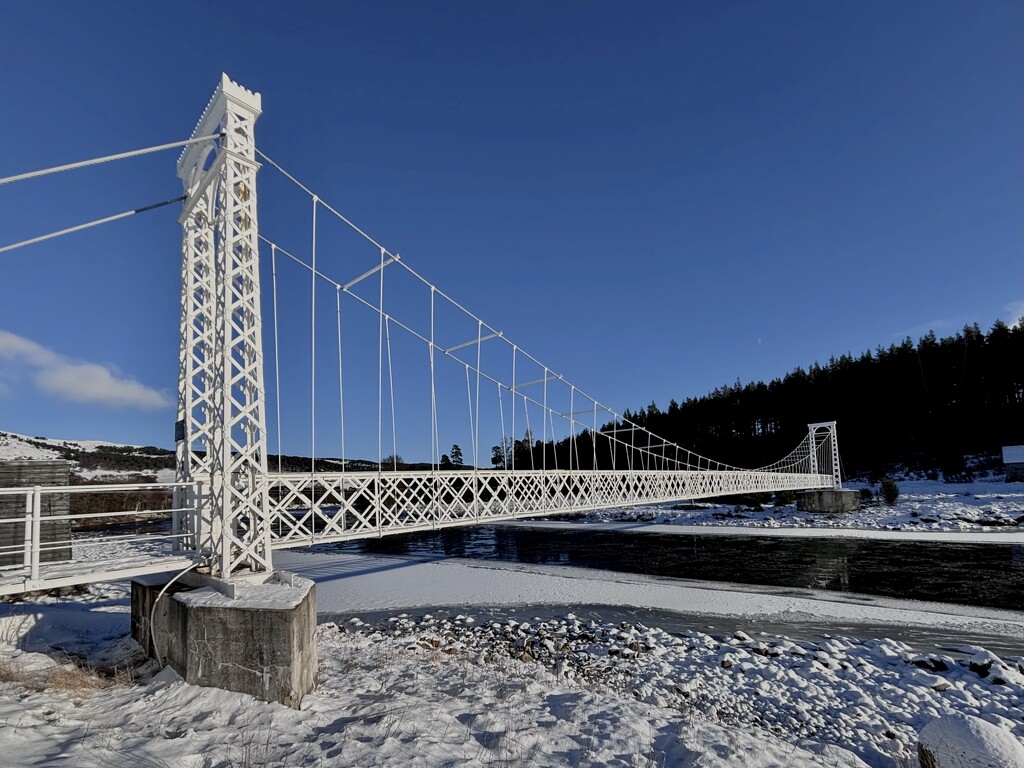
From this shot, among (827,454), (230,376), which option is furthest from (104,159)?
(827,454)

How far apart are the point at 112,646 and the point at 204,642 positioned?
9.65ft

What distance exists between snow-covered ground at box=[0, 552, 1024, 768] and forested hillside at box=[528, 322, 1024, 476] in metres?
47.2

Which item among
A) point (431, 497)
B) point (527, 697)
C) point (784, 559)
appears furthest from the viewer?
point (784, 559)

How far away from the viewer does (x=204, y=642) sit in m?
5.29

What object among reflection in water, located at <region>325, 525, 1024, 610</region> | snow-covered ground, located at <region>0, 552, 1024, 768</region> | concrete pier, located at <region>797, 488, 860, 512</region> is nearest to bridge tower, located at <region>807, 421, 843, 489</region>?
concrete pier, located at <region>797, 488, 860, 512</region>

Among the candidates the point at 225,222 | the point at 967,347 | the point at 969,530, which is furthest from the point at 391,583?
the point at 967,347

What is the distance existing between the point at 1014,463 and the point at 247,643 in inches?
2130

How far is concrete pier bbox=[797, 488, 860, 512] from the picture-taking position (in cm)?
3675

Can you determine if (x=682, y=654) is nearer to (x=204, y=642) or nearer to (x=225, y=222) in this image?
(x=204, y=642)

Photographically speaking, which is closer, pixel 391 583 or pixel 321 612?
pixel 321 612

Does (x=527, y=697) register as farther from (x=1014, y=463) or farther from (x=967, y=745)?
(x=1014, y=463)

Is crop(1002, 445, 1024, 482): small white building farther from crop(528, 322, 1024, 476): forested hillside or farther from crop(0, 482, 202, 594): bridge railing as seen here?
crop(0, 482, 202, 594): bridge railing

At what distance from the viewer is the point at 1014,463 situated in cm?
Answer: 4041

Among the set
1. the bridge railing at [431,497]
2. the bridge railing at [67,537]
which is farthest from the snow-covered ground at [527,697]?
the bridge railing at [431,497]
